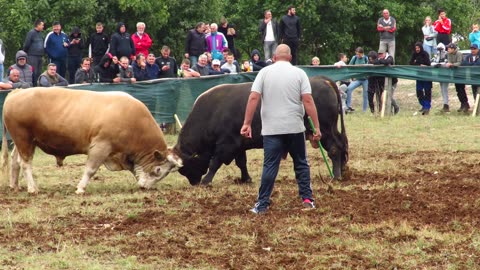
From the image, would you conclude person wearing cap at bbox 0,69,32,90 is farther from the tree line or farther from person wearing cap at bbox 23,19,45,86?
the tree line

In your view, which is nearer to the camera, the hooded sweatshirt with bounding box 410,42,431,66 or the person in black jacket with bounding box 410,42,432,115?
the person in black jacket with bounding box 410,42,432,115

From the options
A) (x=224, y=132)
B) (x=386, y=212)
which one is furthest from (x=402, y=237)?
(x=224, y=132)

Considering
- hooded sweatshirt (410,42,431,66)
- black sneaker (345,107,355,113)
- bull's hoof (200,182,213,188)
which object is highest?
hooded sweatshirt (410,42,431,66)

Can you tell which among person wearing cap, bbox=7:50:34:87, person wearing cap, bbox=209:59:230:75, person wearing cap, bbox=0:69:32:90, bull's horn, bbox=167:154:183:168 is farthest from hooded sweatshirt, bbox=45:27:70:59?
bull's horn, bbox=167:154:183:168

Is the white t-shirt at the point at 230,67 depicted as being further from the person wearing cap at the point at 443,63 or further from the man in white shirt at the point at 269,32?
the person wearing cap at the point at 443,63

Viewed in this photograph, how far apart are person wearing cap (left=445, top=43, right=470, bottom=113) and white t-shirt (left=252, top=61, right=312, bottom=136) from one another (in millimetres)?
13696

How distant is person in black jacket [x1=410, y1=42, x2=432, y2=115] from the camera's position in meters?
25.7

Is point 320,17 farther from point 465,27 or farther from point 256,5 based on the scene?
point 465,27

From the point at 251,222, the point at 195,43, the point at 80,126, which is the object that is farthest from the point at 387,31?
the point at 251,222

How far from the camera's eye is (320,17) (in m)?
39.2

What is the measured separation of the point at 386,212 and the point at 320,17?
27.7 m

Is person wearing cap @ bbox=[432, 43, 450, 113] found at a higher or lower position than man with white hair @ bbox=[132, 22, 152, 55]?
lower

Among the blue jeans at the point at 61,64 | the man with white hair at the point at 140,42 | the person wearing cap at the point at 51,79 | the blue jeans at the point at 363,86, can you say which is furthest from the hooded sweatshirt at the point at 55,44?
the blue jeans at the point at 363,86

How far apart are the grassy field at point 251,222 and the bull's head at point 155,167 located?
0.26 meters
